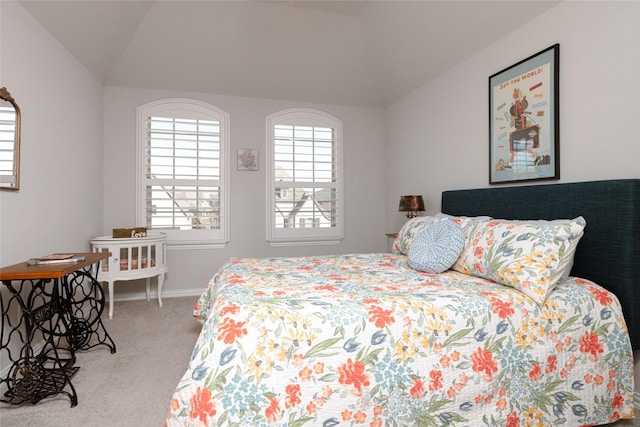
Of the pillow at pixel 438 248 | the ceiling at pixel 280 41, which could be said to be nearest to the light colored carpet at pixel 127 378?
the pillow at pixel 438 248

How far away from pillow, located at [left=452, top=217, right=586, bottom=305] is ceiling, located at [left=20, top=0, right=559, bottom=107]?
161cm

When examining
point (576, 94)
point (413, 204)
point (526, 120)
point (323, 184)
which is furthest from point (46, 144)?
point (576, 94)

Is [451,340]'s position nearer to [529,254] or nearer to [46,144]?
[529,254]

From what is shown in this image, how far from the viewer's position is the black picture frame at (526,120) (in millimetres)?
2271

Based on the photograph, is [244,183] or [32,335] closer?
[32,335]

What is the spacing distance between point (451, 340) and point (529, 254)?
652 millimetres

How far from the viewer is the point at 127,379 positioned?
6.97ft

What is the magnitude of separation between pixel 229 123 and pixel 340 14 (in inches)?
67.5

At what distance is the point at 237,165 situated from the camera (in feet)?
13.5

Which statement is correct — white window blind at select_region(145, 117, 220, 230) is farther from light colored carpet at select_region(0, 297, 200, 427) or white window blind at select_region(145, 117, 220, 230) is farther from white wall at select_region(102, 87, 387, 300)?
light colored carpet at select_region(0, 297, 200, 427)

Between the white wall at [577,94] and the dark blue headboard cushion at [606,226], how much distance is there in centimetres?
18

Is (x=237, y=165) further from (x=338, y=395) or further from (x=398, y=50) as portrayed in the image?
(x=338, y=395)

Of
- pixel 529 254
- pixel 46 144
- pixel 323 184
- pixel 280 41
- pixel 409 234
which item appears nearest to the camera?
pixel 529 254

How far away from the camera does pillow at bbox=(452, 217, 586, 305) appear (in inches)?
64.9
